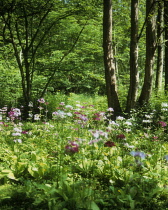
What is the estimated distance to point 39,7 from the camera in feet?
23.1

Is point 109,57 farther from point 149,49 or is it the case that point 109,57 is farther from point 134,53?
point 149,49

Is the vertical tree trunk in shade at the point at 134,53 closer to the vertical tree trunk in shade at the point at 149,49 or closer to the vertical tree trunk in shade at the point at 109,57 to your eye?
the vertical tree trunk in shade at the point at 149,49

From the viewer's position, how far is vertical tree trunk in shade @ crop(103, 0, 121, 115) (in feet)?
20.8

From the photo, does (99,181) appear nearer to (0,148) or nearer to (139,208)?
(139,208)

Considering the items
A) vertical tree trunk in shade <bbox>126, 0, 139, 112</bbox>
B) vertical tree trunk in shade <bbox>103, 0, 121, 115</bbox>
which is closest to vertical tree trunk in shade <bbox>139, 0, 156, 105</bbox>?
vertical tree trunk in shade <bbox>126, 0, 139, 112</bbox>

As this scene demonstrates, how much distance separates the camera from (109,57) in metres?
6.49

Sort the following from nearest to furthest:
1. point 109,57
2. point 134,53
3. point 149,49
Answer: point 134,53
point 109,57
point 149,49

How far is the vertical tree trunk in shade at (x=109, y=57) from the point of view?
20.8 feet

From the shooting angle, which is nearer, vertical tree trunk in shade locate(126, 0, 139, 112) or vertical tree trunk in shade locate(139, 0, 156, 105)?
vertical tree trunk in shade locate(126, 0, 139, 112)

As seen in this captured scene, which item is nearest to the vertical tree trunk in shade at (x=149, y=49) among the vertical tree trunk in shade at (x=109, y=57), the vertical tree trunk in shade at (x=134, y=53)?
the vertical tree trunk in shade at (x=134, y=53)

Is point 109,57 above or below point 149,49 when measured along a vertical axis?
below

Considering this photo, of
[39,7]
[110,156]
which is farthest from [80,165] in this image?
[39,7]

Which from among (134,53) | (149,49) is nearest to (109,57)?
(134,53)

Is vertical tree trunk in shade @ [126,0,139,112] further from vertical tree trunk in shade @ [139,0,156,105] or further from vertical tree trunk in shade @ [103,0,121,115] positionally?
vertical tree trunk in shade @ [103,0,121,115]
